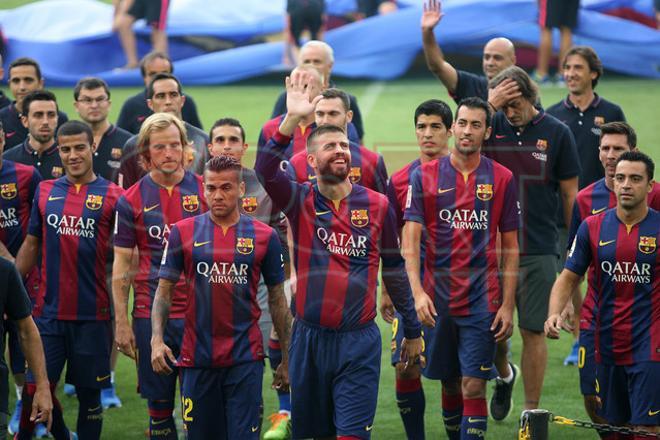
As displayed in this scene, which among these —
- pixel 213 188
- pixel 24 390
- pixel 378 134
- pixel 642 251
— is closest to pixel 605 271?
pixel 642 251

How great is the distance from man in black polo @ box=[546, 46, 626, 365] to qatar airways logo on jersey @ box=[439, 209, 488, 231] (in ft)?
7.75

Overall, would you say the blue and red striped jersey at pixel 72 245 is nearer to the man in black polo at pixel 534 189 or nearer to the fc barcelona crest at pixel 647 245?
the man in black polo at pixel 534 189

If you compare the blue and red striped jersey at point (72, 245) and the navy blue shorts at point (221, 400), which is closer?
the navy blue shorts at point (221, 400)

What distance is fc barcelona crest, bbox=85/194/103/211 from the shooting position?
7613 mm

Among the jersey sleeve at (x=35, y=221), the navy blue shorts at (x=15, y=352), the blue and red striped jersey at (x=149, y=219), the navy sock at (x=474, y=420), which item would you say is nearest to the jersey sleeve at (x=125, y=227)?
the blue and red striped jersey at (x=149, y=219)

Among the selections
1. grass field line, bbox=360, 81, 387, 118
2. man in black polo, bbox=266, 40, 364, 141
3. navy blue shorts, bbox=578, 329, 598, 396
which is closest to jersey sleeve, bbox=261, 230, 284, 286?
navy blue shorts, bbox=578, 329, 598, 396

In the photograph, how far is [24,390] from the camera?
7578 mm

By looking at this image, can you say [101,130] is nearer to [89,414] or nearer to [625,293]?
[89,414]

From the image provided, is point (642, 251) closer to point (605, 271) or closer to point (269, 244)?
point (605, 271)

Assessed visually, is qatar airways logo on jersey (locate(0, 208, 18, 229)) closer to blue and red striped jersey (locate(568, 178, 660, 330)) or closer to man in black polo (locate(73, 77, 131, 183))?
man in black polo (locate(73, 77, 131, 183))

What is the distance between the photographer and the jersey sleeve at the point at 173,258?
655 cm

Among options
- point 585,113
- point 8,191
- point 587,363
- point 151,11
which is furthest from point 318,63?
point 151,11

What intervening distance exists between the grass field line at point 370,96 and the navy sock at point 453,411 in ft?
31.0

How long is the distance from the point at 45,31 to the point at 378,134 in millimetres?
6230
